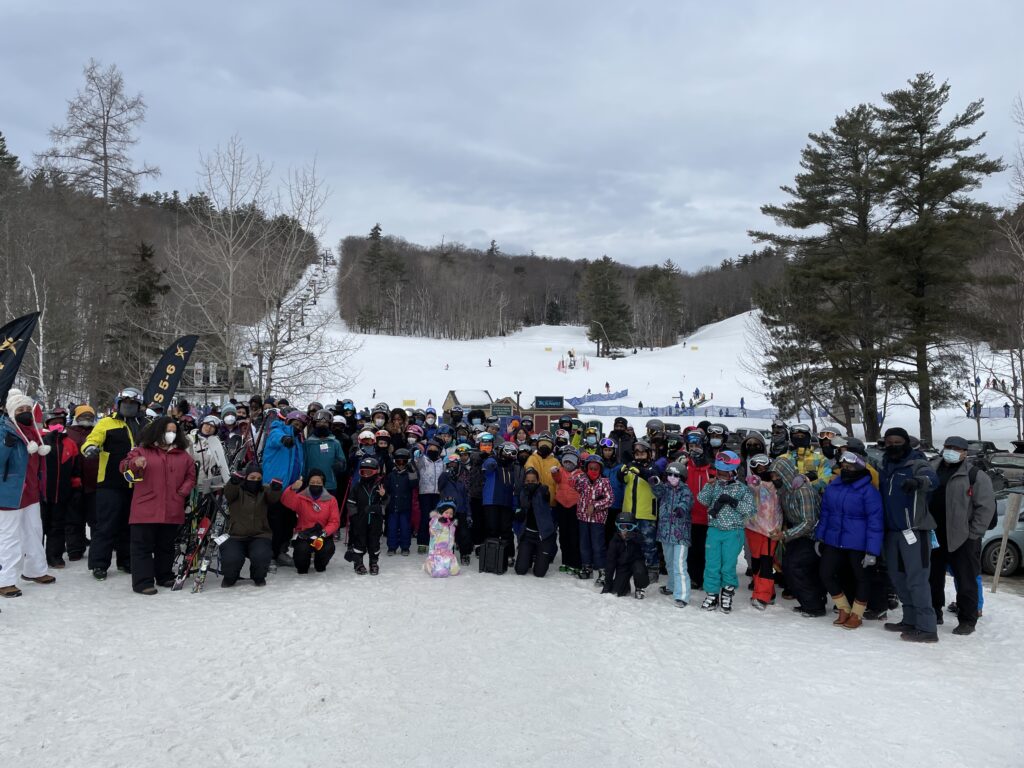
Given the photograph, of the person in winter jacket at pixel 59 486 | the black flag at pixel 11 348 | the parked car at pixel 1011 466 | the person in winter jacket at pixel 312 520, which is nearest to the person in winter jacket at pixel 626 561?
the person in winter jacket at pixel 312 520

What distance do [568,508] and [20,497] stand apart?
5715 mm

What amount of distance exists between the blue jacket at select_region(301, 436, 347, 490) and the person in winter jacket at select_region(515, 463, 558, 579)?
2463 millimetres

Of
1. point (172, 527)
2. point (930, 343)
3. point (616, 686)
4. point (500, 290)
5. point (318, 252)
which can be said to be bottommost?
point (616, 686)

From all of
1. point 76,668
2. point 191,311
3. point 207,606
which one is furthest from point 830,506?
point 191,311

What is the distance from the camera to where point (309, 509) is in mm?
7289

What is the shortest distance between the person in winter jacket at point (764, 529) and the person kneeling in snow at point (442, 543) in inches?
137

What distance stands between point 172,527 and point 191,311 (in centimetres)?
1424

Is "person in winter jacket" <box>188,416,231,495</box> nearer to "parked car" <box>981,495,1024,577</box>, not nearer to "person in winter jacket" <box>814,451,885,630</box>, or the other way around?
"person in winter jacket" <box>814,451,885,630</box>

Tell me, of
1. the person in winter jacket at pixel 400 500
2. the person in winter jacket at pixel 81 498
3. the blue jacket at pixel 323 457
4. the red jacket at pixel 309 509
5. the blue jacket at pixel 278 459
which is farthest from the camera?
the person in winter jacket at pixel 400 500

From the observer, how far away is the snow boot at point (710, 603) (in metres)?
6.60

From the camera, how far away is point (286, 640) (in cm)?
520

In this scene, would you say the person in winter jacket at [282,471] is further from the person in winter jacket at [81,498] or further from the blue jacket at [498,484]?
the blue jacket at [498,484]

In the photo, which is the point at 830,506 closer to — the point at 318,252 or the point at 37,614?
the point at 37,614

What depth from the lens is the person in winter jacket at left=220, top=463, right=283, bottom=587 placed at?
21.7 ft
